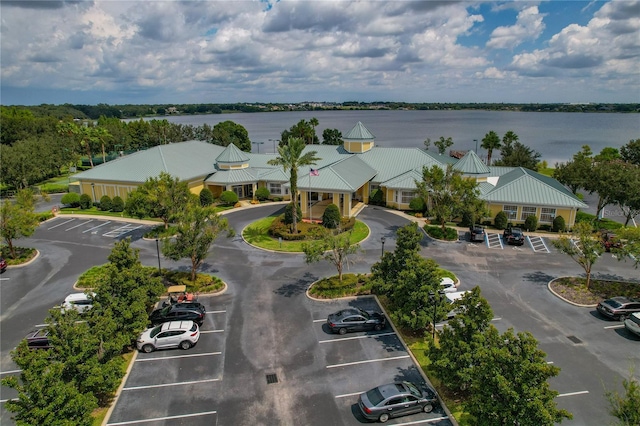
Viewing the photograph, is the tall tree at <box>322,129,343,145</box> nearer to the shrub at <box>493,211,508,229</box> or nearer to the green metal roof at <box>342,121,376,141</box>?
the green metal roof at <box>342,121,376,141</box>

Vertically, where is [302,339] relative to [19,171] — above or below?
below

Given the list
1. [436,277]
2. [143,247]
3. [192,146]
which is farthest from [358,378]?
[192,146]

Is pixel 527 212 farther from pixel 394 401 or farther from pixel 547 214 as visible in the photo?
pixel 394 401

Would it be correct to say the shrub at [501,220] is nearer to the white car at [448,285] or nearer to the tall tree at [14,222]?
the white car at [448,285]

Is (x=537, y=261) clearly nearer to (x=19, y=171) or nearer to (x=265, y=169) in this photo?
(x=265, y=169)

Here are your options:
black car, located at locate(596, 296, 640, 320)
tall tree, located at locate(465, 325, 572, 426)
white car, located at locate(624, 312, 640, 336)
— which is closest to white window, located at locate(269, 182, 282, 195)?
black car, located at locate(596, 296, 640, 320)

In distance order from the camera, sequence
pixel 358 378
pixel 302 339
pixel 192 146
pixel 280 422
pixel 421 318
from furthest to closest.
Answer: pixel 192 146, pixel 302 339, pixel 421 318, pixel 358 378, pixel 280 422
